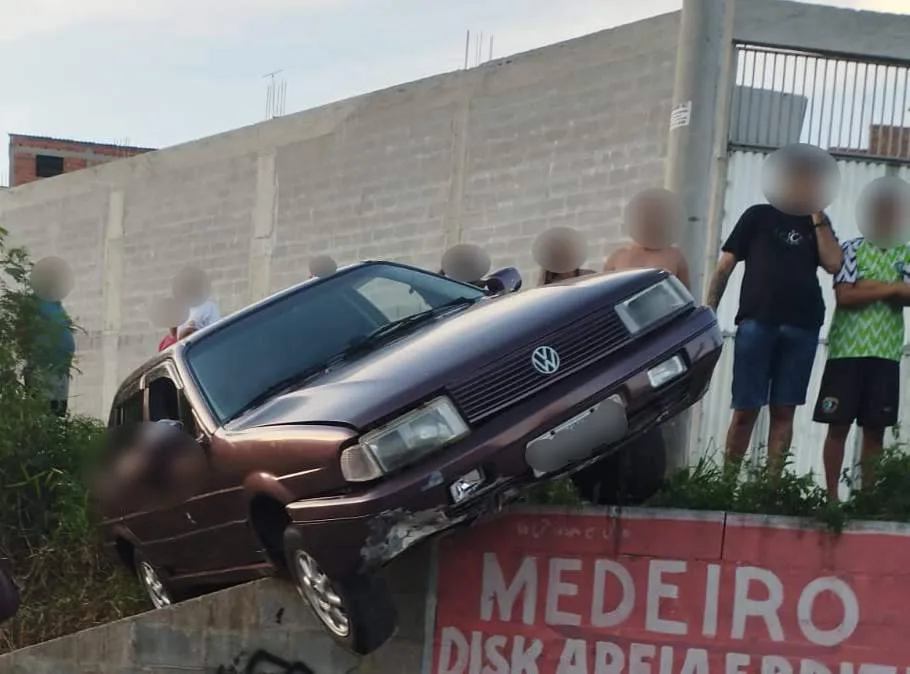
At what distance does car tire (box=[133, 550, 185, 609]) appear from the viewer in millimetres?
6320

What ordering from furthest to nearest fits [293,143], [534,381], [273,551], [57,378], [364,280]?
[293,143]
[57,378]
[364,280]
[273,551]
[534,381]

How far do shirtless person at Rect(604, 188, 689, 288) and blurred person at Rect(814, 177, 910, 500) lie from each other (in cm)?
81

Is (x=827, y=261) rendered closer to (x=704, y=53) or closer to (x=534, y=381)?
(x=704, y=53)

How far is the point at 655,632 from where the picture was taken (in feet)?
17.7

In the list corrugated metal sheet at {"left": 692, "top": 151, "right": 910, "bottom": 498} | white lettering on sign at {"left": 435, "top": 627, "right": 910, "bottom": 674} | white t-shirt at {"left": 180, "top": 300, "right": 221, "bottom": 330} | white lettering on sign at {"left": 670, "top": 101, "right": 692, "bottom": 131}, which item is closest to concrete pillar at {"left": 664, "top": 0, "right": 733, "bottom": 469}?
white lettering on sign at {"left": 670, "top": 101, "right": 692, "bottom": 131}

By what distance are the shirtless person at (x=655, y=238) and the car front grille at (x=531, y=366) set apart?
1.15 m

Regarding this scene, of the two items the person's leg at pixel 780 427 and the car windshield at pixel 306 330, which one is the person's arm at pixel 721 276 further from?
the car windshield at pixel 306 330

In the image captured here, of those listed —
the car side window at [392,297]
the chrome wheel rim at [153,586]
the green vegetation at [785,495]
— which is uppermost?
the car side window at [392,297]

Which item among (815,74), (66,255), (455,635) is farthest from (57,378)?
(66,255)

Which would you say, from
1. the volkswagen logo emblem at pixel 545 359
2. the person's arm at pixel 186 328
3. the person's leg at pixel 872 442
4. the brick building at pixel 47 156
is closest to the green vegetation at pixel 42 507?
the person's arm at pixel 186 328

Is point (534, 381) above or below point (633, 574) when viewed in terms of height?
above

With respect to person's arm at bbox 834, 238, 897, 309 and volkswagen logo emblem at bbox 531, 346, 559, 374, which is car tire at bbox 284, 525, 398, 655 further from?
person's arm at bbox 834, 238, 897, 309

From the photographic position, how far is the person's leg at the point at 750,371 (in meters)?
6.39

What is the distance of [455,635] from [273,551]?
97cm
